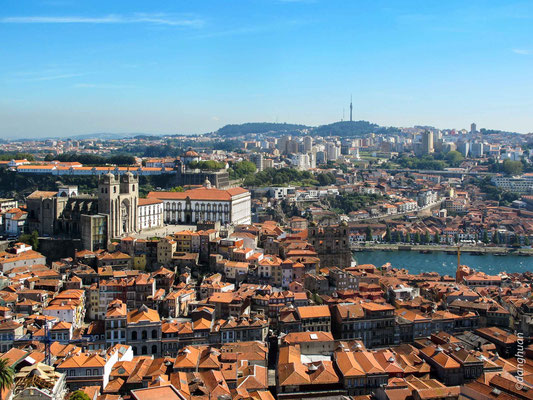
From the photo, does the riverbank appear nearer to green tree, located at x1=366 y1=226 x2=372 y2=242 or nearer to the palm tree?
green tree, located at x1=366 y1=226 x2=372 y2=242

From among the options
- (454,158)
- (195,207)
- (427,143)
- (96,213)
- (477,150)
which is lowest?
(195,207)

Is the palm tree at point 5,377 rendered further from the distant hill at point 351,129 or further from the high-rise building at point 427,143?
the distant hill at point 351,129

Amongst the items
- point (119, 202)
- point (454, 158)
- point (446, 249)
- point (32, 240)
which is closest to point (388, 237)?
point (446, 249)

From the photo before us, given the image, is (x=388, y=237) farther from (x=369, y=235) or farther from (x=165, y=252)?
(x=165, y=252)

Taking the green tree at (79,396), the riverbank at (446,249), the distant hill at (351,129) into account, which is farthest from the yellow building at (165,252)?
the distant hill at (351,129)

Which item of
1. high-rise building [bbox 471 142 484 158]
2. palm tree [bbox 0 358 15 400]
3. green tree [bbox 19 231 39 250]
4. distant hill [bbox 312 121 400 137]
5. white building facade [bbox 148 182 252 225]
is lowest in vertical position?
palm tree [bbox 0 358 15 400]

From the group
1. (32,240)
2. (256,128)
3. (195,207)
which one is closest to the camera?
(32,240)

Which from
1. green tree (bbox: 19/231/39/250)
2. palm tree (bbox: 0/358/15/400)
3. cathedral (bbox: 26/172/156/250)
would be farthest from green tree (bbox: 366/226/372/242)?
palm tree (bbox: 0/358/15/400)
